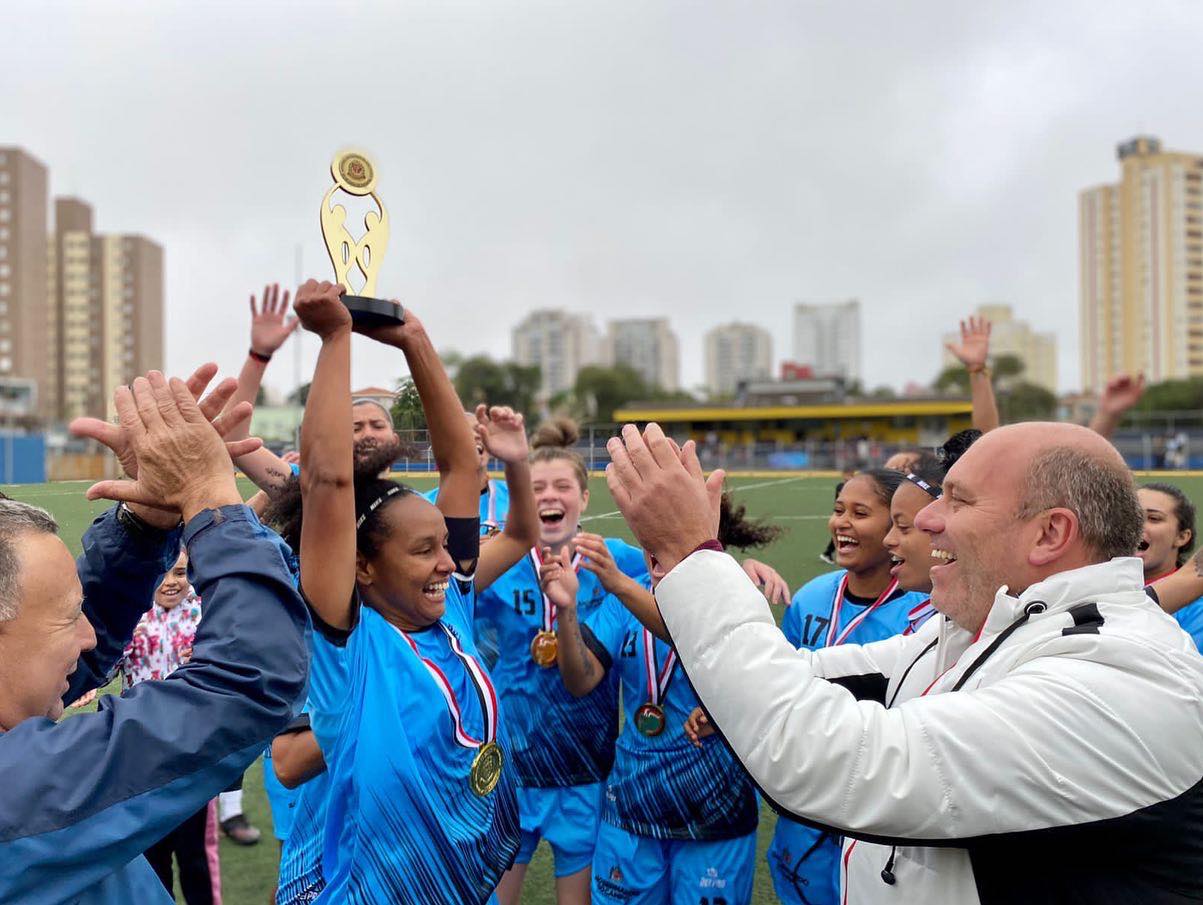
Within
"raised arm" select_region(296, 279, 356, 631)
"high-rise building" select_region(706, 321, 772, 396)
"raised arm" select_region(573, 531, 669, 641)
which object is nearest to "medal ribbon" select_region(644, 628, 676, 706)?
"raised arm" select_region(573, 531, 669, 641)

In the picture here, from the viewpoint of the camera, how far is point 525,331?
5226 inches

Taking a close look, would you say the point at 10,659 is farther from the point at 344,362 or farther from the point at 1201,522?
the point at 1201,522

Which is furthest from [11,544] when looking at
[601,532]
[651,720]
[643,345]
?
[643,345]

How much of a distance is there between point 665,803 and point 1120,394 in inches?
112

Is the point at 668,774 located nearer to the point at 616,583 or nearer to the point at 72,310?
the point at 616,583

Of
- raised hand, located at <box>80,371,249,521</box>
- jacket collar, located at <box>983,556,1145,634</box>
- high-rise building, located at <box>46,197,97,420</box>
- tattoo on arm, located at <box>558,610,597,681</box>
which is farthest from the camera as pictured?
high-rise building, located at <box>46,197,97,420</box>

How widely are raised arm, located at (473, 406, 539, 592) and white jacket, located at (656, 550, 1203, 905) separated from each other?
1.58 meters

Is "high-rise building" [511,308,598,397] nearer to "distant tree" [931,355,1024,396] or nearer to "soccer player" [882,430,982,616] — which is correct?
"distant tree" [931,355,1024,396]

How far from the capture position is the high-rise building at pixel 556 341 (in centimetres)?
13012

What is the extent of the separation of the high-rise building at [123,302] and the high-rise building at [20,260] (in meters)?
8.92

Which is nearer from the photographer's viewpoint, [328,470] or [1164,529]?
[328,470]

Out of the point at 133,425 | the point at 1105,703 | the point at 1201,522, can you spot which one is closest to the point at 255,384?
the point at 133,425

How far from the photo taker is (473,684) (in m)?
2.45

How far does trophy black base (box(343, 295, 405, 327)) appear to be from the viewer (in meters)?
2.32
